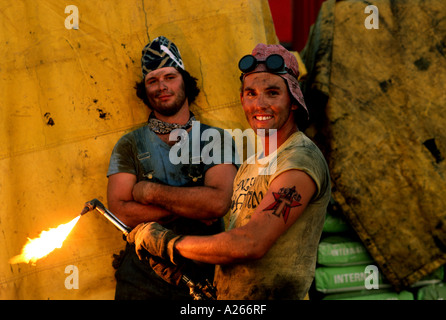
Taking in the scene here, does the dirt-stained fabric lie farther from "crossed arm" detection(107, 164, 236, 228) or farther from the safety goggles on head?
the safety goggles on head

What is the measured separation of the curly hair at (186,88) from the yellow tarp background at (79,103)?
0.35 feet

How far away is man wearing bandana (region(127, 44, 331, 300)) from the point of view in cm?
187

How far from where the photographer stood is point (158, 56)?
3.53 m

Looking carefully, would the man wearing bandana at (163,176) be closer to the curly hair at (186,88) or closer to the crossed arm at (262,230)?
the curly hair at (186,88)

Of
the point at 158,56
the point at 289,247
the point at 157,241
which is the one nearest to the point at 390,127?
the point at 158,56

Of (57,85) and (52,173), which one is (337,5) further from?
(52,173)

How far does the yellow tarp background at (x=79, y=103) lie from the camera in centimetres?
370

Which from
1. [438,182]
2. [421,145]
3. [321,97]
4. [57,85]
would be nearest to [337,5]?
[321,97]

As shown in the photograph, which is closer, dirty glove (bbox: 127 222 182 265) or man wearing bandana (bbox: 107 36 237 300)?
dirty glove (bbox: 127 222 182 265)

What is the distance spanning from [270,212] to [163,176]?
5.15 feet

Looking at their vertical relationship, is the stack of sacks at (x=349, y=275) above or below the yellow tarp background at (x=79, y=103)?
below

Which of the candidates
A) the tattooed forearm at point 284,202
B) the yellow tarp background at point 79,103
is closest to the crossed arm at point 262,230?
the tattooed forearm at point 284,202

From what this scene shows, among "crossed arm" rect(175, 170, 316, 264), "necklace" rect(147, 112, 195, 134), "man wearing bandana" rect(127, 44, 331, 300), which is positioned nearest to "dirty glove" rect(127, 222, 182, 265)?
"man wearing bandana" rect(127, 44, 331, 300)

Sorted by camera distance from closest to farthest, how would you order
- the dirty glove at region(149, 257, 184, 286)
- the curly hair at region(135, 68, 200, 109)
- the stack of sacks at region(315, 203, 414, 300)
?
the dirty glove at region(149, 257, 184, 286) < the curly hair at region(135, 68, 200, 109) < the stack of sacks at region(315, 203, 414, 300)
